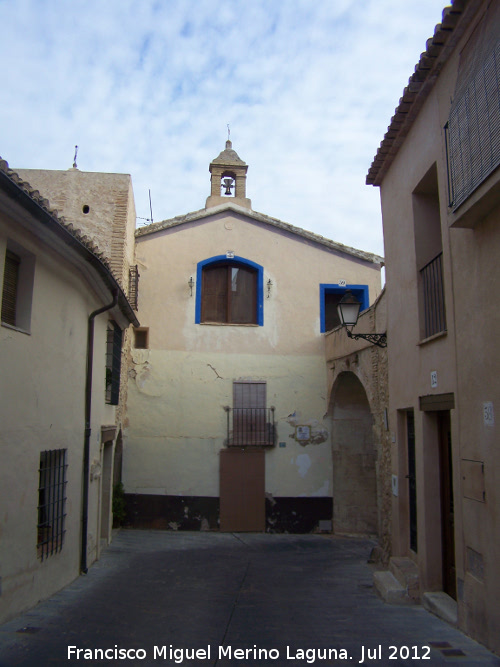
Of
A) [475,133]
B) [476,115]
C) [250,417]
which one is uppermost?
[476,115]

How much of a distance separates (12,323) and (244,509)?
8914 millimetres

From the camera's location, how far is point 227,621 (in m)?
6.50

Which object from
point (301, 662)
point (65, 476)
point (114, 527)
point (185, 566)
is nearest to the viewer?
point (301, 662)

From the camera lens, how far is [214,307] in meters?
14.9

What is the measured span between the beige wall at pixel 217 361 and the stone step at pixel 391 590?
646cm

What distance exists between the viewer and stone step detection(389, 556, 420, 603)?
273 inches

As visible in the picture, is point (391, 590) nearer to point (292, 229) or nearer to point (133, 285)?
point (133, 285)

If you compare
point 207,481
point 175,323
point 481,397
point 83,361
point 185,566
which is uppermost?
point 175,323

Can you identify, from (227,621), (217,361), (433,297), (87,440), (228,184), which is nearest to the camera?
(227,621)

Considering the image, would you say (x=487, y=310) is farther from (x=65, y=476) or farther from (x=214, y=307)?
(x=214, y=307)

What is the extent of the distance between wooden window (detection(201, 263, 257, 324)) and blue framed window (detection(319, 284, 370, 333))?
1704mm

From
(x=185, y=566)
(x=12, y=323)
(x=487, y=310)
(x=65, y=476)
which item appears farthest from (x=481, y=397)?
(x=185, y=566)

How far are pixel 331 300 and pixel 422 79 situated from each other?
29.6 ft

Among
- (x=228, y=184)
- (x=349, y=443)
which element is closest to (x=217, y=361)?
(x=349, y=443)
